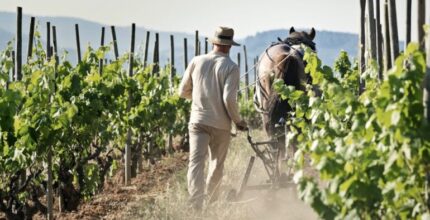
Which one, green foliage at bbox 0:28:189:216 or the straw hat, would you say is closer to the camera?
green foliage at bbox 0:28:189:216

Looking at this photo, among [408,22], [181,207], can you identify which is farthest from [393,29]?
[181,207]

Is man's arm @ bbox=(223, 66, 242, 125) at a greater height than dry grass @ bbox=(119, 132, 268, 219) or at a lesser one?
greater

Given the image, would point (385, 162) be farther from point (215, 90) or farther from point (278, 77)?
point (278, 77)

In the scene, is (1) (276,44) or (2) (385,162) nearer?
(2) (385,162)

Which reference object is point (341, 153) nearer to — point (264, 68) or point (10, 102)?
point (10, 102)

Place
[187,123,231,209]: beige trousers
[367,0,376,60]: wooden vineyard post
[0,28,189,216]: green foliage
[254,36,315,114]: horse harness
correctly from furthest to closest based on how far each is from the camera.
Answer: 1. [254,36,315,114]: horse harness
2. [187,123,231,209]: beige trousers
3. [367,0,376,60]: wooden vineyard post
4. [0,28,189,216]: green foliage

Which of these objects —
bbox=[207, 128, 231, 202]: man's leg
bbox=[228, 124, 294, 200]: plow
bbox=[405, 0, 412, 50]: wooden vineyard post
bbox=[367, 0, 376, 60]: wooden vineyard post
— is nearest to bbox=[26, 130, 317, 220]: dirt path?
bbox=[228, 124, 294, 200]: plow

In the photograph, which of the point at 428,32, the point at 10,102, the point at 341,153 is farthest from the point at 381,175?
the point at 10,102

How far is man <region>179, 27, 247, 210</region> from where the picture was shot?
7.92 metres

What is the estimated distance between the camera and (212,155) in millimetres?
8289

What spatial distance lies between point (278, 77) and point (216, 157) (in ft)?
5.49

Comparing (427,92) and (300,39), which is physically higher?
(427,92)

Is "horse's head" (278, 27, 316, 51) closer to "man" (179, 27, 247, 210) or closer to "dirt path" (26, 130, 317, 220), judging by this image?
"dirt path" (26, 130, 317, 220)

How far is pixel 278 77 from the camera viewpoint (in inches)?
377
